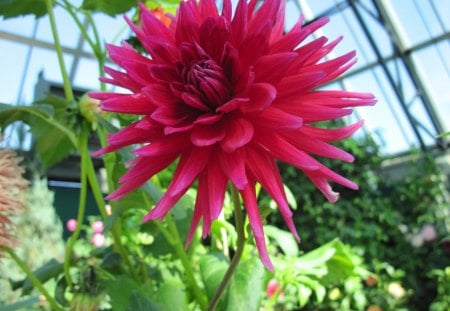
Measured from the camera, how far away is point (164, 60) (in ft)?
1.13

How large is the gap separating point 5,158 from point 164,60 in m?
0.24

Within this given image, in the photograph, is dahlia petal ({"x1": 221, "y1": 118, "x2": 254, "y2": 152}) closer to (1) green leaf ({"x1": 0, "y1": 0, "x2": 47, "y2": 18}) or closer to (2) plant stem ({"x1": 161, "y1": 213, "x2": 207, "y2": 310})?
(2) plant stem ({"x1": 161, "y1": 213, "x2": 207, "y2": 310})

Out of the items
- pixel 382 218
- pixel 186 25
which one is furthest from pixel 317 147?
pixel 382 218

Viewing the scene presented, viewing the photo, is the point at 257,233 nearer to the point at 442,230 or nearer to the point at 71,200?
the point at 442,230

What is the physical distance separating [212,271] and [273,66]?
317mm

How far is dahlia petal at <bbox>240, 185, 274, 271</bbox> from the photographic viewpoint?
31 cm

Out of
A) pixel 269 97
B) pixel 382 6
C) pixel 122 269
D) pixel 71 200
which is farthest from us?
pixel 71 200

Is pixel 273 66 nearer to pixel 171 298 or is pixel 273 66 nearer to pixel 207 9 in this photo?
pixel 207 9

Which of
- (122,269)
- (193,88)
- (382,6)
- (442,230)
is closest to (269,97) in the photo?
(193,88)

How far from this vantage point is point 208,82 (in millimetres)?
326

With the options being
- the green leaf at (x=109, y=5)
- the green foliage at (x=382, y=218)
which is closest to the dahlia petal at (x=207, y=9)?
the green leaf at (x=109, y=5)

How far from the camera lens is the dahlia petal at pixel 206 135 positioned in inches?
11.9

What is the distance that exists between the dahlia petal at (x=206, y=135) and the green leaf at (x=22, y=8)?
44cm

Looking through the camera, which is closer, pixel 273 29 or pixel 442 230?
pixel 273 29
